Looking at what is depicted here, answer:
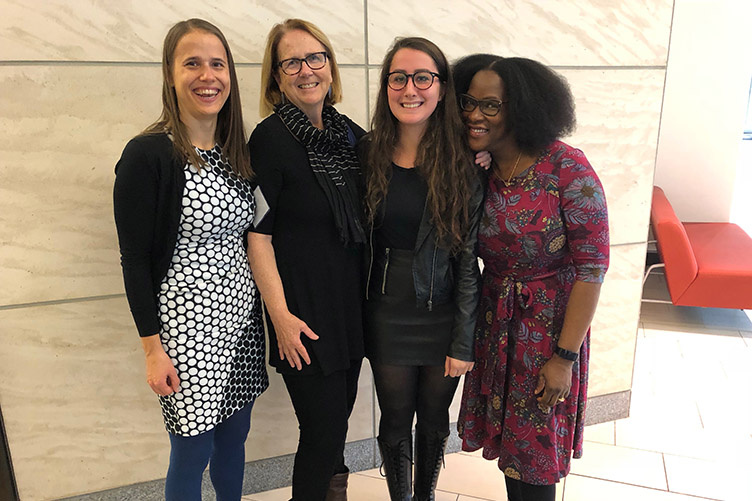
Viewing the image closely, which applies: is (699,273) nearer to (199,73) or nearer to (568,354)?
(568,354)

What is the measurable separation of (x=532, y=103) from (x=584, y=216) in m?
0.35

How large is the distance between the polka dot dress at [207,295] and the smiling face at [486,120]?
0.67 metres

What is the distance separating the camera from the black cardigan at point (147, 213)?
1.36 m

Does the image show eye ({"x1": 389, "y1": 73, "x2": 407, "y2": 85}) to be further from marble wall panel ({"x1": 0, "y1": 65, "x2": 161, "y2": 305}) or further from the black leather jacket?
marble wall panel ({"x1": 0, "y1": 65, "x2": 161, "y2": 305})

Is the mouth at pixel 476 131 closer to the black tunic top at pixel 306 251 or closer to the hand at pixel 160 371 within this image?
the black tunic top at pixel 306 251

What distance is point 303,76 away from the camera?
5.05 feet

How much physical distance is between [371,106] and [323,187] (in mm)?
726

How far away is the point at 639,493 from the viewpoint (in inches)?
89.4

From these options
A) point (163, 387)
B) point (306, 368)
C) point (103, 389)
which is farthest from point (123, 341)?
point (306, 368)

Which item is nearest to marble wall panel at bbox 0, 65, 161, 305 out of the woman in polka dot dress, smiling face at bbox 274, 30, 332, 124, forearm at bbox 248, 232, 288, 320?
the woman in polka dot dress

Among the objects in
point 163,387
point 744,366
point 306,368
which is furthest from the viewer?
point 744,366

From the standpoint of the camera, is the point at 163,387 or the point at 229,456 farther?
the point at 229,456

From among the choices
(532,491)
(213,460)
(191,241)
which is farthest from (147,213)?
(532,491)

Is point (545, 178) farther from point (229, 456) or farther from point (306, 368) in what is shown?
point (229, 456)
